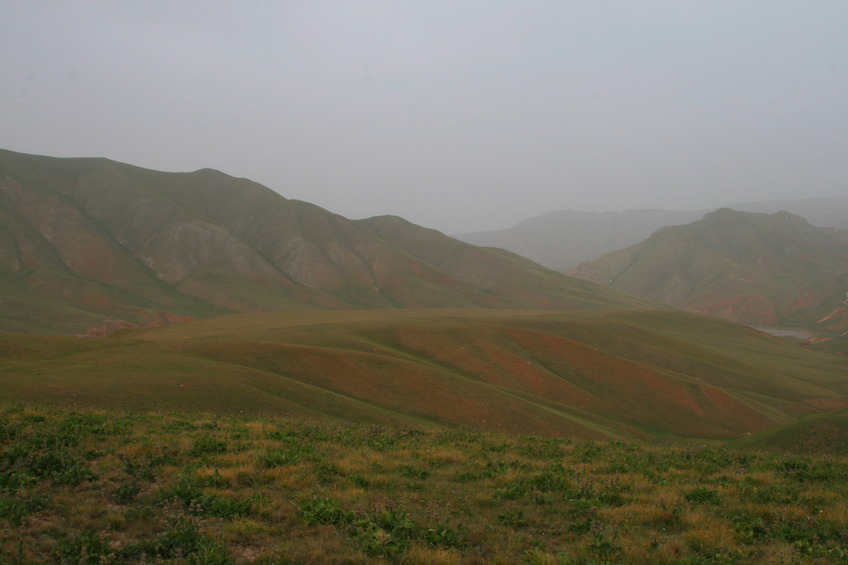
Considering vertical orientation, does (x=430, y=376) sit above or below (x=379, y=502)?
below

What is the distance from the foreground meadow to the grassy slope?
14845 mm

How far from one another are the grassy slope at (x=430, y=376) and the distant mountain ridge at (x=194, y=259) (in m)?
60.4

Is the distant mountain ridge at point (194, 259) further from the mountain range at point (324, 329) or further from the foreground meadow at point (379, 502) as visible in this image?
the foreground meadow at point (379, 502)

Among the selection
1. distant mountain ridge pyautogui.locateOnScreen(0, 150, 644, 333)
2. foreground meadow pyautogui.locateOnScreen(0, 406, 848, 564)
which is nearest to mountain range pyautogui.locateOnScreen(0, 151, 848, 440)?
distant mountain ridge pyautogui.locateOnScreen(0, 150, 644, 333)

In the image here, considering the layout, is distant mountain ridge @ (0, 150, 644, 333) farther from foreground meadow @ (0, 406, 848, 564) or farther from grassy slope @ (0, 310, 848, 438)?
foreground meadow @ (0, 406, 848, 564)

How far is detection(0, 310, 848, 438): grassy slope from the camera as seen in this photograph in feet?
92.9


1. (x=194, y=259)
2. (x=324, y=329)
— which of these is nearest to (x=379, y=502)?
(x=324, y=329)

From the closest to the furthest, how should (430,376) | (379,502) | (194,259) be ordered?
(379,502)
(430,376)
(194,259)

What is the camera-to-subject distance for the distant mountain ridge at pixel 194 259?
117m

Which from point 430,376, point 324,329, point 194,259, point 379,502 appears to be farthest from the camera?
point 194,259

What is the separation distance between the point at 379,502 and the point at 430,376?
31.7 metres

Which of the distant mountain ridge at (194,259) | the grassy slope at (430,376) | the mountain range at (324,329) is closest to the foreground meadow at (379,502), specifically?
the mountain range at (324,329)

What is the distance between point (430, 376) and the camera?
1583 inches

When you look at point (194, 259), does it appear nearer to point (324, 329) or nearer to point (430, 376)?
point (324, 329)
